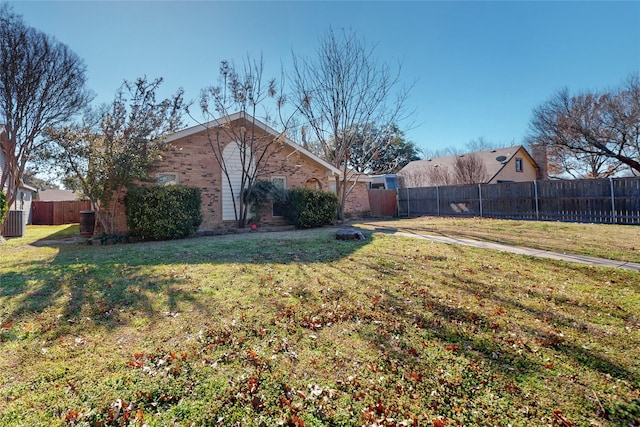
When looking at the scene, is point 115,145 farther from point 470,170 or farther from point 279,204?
point 470,170

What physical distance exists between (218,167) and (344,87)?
7.05 meters

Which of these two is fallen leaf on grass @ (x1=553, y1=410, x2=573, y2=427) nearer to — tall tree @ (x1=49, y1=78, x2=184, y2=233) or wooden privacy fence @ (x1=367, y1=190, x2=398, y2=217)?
tall tree @ (x1=49, y1=78, x2=184, y2=233)

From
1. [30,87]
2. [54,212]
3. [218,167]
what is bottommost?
[54,212]

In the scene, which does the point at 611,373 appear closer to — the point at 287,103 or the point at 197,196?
the point at 197,196

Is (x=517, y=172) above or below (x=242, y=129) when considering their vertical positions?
below

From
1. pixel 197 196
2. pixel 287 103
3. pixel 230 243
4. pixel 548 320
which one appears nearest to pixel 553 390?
pixel 548 320

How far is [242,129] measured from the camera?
13.3 metres

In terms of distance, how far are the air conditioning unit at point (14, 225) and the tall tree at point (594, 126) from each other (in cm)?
3252

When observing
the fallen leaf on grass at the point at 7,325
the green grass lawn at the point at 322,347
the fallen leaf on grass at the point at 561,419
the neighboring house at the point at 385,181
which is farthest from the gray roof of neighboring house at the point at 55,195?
the fallen leaf on grass at the point at 561,419

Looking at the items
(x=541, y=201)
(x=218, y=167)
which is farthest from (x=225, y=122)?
(x=541, y=201)

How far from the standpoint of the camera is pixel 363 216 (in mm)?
19156

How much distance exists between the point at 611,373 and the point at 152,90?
12.5m

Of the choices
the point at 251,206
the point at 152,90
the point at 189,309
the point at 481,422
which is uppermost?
the point at 152,90

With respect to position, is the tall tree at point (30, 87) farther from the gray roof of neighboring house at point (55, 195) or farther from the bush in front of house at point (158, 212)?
the gray roof of neighboring house at point (55, 195)
